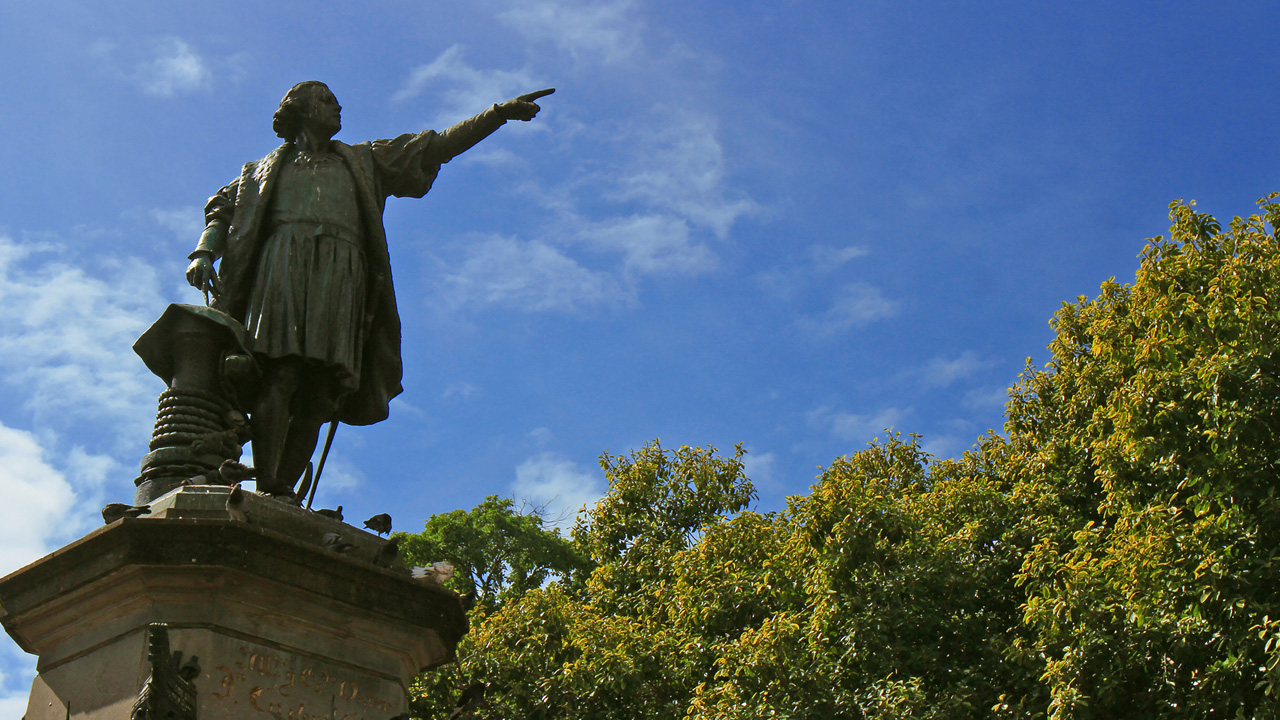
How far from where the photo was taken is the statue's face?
5.70 metres

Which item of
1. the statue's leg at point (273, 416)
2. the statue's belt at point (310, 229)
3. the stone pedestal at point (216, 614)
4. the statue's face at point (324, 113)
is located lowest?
the stone pedestal at point (216, 614)

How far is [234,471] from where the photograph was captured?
4.51m

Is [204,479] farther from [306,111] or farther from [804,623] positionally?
[804,623]

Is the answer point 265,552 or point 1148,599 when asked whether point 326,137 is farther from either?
point 1148,599

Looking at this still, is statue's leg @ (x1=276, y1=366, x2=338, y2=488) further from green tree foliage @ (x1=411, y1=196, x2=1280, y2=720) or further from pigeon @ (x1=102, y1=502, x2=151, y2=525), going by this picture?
green tree foliage @ (x1=411, y1=196, x2=1280, y2=720)

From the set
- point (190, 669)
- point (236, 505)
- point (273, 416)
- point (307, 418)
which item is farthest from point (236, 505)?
point (307, 418)

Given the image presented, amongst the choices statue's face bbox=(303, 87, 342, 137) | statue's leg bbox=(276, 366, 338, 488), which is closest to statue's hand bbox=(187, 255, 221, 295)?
statue's leg bbox=(276, 366, 338, 488)

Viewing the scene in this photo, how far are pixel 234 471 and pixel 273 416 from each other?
550 mm

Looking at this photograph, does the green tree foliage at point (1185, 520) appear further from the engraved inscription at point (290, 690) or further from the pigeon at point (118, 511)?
the pigeon at point (118, 511)

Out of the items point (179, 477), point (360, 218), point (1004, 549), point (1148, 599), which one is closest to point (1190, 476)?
point (1148, 599)

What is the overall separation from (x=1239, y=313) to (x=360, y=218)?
28.3 ft

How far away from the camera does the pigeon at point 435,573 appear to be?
468 centimetres

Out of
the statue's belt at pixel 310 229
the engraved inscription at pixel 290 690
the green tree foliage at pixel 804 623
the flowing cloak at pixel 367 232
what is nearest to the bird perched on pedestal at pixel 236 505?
the engraved inscription at pixel 290 690

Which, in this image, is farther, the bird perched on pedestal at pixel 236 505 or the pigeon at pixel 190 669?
the bird perched on pedestal at pixel 236 505
